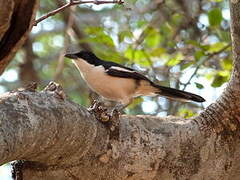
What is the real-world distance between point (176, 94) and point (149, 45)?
193 cm

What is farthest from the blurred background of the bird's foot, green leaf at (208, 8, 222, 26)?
the bird's foot

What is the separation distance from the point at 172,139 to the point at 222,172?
34 cm

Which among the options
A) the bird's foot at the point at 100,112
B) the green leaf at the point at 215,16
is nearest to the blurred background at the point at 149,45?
the green leaf at the point at 215,16

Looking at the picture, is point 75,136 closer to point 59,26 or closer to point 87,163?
point 87,163

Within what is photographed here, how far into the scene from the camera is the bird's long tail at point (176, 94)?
14.6 feet

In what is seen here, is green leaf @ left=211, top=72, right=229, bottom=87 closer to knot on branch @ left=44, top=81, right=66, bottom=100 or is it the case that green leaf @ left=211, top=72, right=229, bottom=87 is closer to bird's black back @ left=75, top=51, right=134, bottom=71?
bird's black back @ left=75, top=51, right=134, bottom=71

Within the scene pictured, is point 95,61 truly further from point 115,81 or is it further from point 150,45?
point 150,45

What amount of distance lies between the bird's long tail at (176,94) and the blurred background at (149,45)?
0.26 ft

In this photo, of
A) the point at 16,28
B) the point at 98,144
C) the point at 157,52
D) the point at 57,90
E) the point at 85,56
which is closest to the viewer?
the point at 16,28

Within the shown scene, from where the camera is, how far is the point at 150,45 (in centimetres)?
654

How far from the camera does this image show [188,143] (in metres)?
3.09

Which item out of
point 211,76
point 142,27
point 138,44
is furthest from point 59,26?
point 211,76

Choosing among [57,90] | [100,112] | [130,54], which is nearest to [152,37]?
[130,54]

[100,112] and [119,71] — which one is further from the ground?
[119,71]
